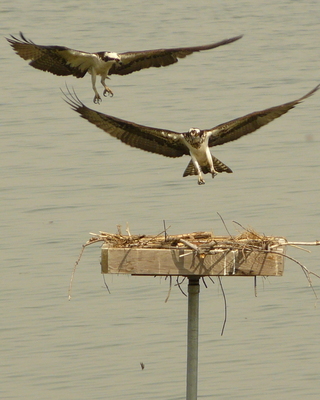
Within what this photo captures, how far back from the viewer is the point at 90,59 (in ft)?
34.8

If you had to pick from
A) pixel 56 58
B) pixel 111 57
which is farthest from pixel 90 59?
pixel 56 58

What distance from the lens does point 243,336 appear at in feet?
35.7

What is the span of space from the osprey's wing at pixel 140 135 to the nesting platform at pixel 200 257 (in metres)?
2.16

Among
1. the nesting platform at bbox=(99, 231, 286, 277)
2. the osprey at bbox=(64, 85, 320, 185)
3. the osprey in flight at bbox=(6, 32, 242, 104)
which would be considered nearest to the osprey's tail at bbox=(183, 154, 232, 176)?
the osprey at bbox=(64, 85, 320, 185)

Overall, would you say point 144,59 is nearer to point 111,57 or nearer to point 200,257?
point 111,57

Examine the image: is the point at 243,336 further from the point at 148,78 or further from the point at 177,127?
the point at 148,78

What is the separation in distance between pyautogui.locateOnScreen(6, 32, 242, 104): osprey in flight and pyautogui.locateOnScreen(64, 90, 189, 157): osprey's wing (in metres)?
1.41

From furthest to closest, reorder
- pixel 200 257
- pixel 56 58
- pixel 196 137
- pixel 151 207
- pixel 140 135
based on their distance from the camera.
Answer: pixel 151 207, pixel 56 58, pixel 140 135, pixel 196 137, pixel 200 257

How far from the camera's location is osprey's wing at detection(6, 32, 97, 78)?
1048cm

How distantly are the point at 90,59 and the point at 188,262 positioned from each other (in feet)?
14.1

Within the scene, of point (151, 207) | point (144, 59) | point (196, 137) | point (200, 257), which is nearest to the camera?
point (200, 257)

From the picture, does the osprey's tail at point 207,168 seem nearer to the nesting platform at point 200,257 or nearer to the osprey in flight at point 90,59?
the osprey in flight at point 90,59

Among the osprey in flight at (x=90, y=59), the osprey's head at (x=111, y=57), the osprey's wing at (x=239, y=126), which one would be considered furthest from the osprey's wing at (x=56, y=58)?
the osprey's wing at (x=239, y=126)

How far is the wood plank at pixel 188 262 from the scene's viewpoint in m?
6.70
